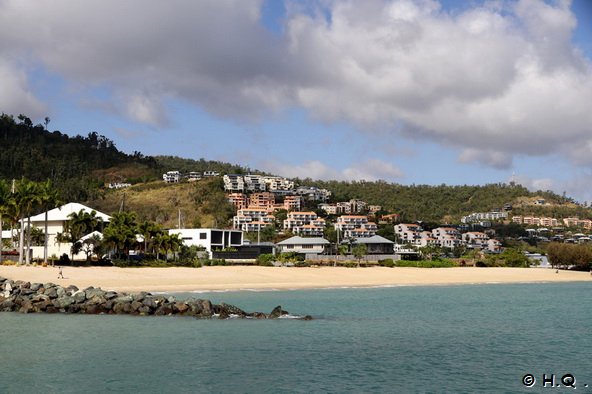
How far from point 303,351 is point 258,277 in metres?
41.7

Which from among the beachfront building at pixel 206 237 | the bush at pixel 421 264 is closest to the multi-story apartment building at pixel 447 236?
the bush at pixel 421 264

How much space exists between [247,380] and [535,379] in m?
10.3

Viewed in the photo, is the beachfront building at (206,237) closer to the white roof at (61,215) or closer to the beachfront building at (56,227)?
the white roof at (61,215)

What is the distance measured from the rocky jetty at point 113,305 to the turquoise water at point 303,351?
5.89 feet

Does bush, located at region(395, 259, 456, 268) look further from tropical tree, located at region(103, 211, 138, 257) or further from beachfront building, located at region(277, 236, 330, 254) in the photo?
tropical tree, located at region(103, 211, 138, 257)

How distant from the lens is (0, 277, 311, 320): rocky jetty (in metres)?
38.8

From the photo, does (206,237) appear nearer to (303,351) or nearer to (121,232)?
(121,232)

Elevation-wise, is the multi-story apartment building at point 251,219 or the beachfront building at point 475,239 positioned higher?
the multi-story apartment building at point 251,219

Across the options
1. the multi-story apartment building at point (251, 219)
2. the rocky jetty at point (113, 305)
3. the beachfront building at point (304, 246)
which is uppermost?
the multi-story apartment building at point (251, 219)

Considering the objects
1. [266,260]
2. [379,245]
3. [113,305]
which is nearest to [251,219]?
[379,245]

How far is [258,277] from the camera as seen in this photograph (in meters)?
68.4

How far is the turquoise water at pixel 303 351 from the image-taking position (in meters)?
21.2

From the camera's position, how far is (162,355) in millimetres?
25766

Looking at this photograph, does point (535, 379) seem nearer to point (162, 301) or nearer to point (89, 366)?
point (89, 366)
